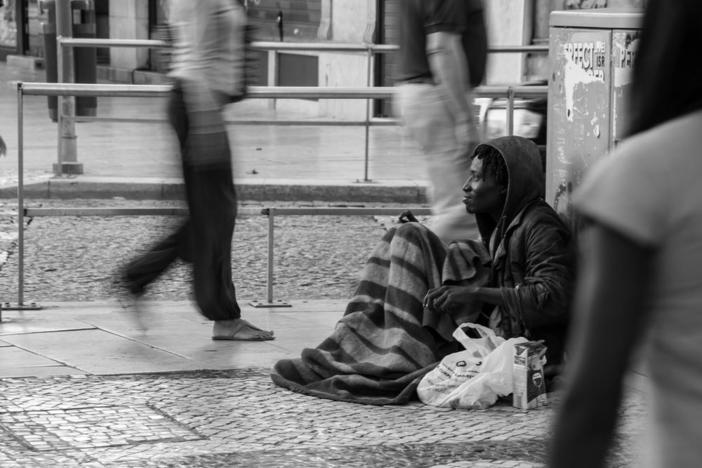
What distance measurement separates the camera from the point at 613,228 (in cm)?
178

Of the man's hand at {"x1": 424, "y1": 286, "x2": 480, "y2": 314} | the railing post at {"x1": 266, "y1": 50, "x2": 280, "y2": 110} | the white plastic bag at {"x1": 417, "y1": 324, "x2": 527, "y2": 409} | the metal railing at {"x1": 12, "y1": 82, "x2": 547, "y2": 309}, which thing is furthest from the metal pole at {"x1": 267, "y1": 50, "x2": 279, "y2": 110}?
the white plastic bag at {"x1": 417, "y1": 324, "x2": 527, "y2": 409}


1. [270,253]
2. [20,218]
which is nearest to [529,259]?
[270,253]

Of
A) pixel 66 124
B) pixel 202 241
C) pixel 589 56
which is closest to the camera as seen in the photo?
pixel 589 56

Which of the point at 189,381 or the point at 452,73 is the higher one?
the point at 452,73

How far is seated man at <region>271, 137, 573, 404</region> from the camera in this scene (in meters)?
5.18

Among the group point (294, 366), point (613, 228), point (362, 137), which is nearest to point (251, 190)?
point (362, 137)

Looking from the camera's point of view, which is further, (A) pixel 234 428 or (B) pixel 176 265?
(B) pixel 176 265

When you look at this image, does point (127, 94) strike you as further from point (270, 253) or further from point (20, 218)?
point (270, 253)

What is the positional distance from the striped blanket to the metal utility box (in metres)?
0.64

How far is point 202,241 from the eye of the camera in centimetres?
605

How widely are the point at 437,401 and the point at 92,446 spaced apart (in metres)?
1.29

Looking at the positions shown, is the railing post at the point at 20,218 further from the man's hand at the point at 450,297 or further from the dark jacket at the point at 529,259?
the dark jacket at the point at 529,259

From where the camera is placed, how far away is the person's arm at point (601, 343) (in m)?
1.79

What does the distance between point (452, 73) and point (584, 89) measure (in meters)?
0.55
